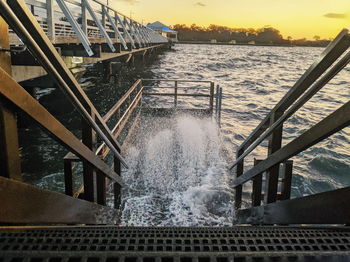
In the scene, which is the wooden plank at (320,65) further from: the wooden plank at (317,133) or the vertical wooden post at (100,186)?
the vertical wooden post at (100,186)

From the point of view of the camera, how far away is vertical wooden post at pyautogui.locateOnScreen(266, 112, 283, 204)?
325 cm

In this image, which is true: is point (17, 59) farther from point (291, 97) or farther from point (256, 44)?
point (256, 44)

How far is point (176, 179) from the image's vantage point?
6379 millimetres

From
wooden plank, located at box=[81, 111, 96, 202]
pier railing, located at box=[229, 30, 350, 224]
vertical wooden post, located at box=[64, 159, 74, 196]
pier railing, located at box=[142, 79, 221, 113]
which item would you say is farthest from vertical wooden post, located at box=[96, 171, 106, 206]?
pier railing, located at box=[142, 79, 221, 113]

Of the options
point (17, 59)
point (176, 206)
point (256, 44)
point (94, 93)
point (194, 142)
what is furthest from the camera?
point (256, 44)

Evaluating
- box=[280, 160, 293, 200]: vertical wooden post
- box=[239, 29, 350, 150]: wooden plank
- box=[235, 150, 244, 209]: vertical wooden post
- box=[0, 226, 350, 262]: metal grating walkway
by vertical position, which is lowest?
box=[235, 150, 244, 209]: vertical wooden post

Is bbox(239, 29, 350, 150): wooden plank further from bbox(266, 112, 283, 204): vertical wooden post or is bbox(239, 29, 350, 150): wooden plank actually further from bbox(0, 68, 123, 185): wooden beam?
bbox(0, 68, 123, 185): wooden beam

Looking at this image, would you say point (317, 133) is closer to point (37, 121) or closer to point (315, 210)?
point (315, 210)

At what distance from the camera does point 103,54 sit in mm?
12742

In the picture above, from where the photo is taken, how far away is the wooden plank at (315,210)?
201cm

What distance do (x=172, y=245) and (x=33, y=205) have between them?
2.72ft

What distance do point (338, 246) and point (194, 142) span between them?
21.1 feet

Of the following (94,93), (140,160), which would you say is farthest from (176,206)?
(94,93)

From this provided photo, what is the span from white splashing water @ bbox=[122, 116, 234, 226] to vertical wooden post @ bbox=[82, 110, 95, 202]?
1.62 metres
